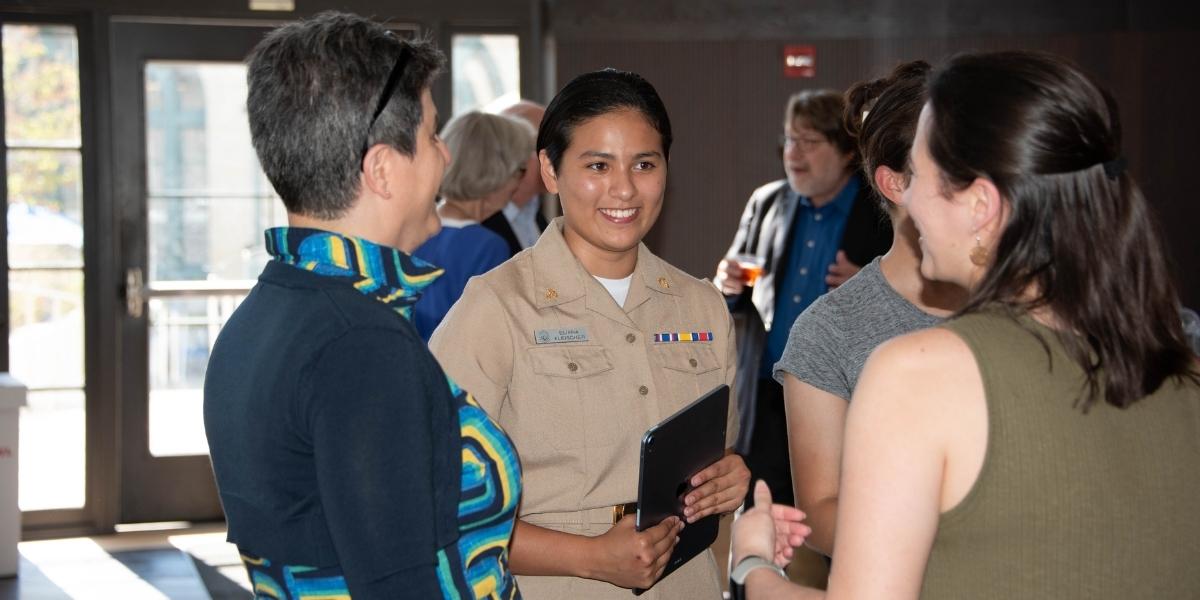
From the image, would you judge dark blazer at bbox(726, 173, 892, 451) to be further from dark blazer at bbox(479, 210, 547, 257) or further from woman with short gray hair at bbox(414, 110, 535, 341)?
woman with short gray hair at bbox(414, 110, 535, 341)

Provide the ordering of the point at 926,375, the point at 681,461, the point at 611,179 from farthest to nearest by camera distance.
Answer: the point at 611,179, the point at 681,461, the point at 926,375

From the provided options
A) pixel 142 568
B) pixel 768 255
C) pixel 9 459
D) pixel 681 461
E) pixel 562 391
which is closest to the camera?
pixel 681 461

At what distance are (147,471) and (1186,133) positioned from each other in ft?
17.6

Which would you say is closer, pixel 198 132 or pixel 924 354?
pixel 924 354

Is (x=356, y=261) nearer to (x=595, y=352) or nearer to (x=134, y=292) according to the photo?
(x=595, y=352)

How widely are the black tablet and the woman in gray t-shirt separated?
5.1 inches

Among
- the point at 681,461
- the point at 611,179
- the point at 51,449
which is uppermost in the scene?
the point at 611,179

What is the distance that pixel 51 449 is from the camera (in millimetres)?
5785

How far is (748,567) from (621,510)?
1.87 feet

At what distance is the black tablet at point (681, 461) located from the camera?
1788mm

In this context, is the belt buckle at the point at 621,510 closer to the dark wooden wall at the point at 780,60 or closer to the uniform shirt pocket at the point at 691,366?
the uniform shirt pocket at the point at 691,366

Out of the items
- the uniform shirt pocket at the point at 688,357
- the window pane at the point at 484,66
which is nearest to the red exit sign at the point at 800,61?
the window pane at the point at 484,66

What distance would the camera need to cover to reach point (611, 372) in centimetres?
205

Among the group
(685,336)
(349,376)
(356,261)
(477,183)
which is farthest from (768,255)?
(349,376)
